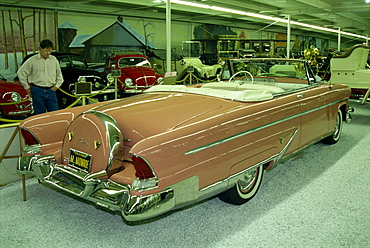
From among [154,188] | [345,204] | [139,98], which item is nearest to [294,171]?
[345,204]

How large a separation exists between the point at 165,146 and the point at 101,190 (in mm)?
A: 585

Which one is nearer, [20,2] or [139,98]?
[139,98]

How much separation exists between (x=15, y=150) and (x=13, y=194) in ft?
1.76

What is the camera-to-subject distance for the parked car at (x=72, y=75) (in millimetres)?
8828

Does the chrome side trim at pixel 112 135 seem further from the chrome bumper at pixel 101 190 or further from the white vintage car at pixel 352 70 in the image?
the white vintage car at pixel 352 70

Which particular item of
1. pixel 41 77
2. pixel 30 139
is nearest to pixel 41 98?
pixel 41 77

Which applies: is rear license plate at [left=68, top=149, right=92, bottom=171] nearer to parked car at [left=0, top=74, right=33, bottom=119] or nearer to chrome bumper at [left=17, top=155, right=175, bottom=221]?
Answer: chrome bumper at [left=17, top=155, right=175, bottom=221]

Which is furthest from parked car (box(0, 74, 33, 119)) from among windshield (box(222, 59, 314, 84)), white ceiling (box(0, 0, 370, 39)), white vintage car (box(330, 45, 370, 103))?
white vintage car (box(330, 45, 370, 103))

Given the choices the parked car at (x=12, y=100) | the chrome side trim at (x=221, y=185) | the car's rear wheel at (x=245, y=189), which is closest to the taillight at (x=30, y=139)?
the chrome side trim at (x=221, y=185)

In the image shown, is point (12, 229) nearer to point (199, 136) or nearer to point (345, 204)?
point (199, 136)

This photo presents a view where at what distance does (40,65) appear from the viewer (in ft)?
17.3

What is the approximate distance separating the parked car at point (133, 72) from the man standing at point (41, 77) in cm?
356

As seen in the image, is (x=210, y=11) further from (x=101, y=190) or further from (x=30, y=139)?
(x=101, y=190)

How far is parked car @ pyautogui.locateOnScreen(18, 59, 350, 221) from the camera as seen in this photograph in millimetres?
2398
